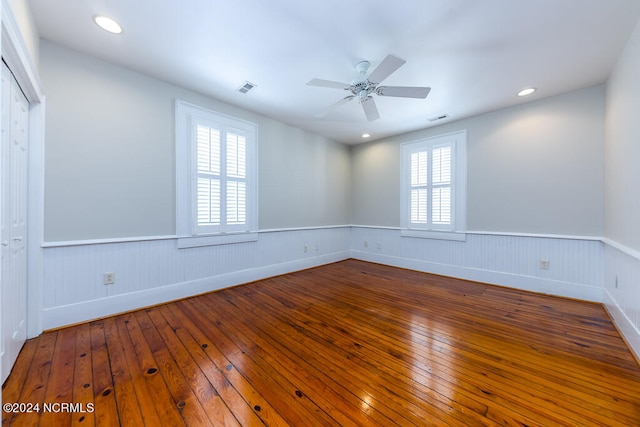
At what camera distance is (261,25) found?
6.73ft

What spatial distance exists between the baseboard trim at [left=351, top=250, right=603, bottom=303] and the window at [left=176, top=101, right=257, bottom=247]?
2981 millimetres

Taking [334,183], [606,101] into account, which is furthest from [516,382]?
[334,183]

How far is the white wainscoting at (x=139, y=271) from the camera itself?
7.65 feet

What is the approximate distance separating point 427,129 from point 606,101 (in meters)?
2.12

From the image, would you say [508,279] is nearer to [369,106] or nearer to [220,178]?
[369,106]

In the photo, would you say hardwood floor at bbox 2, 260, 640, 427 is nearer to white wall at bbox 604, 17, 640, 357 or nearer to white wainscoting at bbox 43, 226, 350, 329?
white wainscoting at bbox 43, 226, 350, 329

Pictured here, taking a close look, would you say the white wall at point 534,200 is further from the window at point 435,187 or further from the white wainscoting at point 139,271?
the white wainscoting at point 139,271

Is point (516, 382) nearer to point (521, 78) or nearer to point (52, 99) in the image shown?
point (521, 78)

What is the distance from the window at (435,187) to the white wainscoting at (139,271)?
8.26 ft

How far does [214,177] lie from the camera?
3371mm

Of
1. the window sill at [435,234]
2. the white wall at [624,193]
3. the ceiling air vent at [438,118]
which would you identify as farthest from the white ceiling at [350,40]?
the window sill at [435,234]

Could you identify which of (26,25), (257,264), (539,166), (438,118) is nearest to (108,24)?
(26,25)

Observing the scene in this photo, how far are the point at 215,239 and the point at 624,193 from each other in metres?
4.50

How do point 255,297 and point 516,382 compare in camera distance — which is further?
point 255,297
